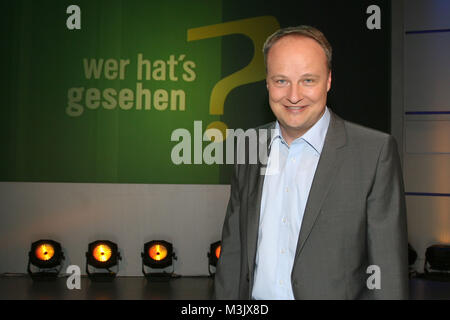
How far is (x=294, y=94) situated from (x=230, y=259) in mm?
585

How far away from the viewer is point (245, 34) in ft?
17.4

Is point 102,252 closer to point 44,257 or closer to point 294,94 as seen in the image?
point 44,257

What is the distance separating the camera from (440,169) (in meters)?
5.35

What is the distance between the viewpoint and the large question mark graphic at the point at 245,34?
5.27 m

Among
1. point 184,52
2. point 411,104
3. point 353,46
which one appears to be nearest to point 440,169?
point 411,104

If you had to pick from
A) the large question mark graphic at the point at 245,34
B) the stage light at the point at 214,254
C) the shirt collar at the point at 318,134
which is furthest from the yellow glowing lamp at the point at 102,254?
the shirt collar at the point at 318,134

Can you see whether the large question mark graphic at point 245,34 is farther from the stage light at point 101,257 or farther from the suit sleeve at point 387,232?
the suit sleeve at point 387,232

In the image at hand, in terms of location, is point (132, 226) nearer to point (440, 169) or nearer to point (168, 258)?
point (168, 258)

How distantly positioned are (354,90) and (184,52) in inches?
72.5

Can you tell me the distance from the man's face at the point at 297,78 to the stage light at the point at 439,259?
4243mm

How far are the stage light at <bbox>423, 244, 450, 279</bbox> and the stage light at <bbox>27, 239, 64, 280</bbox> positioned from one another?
373 centimetres

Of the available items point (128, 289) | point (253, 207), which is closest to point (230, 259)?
point (253, 207)

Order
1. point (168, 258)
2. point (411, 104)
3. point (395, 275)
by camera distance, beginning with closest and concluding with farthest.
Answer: point (395, 275) < point (168, 258) < point (411, 104)

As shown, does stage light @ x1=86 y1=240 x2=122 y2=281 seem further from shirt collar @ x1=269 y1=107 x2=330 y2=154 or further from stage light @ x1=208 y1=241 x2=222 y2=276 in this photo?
shirt collar @ x1=269 y1=107 x2=330 y2=154
